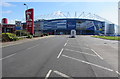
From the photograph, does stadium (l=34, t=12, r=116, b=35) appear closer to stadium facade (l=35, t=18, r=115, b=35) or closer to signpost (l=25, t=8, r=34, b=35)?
stadium facade (l=35, t=18, r=115, b=35)

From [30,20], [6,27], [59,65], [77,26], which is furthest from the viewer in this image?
[77,26]

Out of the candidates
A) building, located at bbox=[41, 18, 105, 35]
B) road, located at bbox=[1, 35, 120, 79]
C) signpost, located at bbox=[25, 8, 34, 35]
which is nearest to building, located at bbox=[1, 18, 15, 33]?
signpost, located at bbox=[25, 8, 34, 35]

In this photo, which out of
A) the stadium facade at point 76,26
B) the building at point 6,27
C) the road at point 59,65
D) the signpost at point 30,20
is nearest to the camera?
the road at point 59,65

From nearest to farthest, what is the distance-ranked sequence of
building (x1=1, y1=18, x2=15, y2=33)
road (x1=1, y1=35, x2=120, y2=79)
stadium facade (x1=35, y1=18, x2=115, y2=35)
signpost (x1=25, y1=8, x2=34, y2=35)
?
road (x1=1, y1=35, x2=120, y2=79)
signpost (x1=25, y1=8, x2=34, y2=35)
building (x1=1, y1=18, x2=15, y2=33)
stadium facade (x1=35, y1=18, x2=115, y2=35)

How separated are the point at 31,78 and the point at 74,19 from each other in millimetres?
123440

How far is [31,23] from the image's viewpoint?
53.8 m

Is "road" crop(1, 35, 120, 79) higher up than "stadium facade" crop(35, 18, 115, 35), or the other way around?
"stadium facade" crop(35, 18, 115, 35)

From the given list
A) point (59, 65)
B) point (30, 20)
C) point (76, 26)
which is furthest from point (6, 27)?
point (59, 65)

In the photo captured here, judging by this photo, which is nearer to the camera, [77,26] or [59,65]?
[59,65]

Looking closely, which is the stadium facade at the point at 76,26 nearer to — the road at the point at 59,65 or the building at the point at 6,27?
the building at the point at 6,27

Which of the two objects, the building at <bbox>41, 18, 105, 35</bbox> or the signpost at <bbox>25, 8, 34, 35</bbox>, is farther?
the building at <bbox>41, 18, 105, 35</bbox>

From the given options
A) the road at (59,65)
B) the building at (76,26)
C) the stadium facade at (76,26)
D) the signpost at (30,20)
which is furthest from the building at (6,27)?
the road at (59,65)

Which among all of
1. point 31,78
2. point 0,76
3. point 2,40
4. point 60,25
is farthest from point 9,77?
point 60,25

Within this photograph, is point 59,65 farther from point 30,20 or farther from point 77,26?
point 77,26
